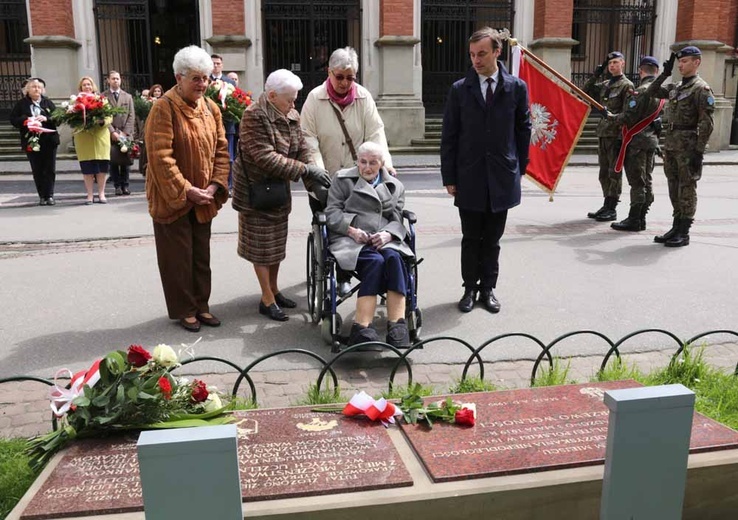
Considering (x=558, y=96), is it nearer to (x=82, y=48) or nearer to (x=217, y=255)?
(x=217, y=255)

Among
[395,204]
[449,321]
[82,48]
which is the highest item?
[82,48]

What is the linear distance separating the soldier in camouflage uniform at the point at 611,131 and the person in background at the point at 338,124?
4.68 m

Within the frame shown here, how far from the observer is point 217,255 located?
26.7ft

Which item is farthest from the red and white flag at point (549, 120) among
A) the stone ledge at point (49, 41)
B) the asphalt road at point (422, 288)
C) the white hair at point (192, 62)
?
the stone ledge at point (49, 41)

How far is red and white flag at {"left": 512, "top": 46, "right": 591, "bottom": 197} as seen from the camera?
27.7 ft

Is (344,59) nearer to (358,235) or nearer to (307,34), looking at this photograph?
(358,235)

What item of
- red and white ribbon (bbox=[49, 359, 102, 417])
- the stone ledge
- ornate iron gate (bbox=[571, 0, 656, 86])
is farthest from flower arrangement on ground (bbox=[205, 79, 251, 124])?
ornate iron gate (bbox=[571, 0, 656, 86])

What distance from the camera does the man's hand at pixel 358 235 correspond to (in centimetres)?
527

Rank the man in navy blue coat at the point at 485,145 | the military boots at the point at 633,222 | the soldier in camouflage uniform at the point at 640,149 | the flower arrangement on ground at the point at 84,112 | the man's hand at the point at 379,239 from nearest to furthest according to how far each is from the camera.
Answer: the man's hand at the point at 379,239 < the man in navy blue coat at the point at 485,145 < the soldier in camouflage uniform at the point at 640,149 < the military boots at the point at 633,222 < the flower arrangement on ground at the point at 84,112

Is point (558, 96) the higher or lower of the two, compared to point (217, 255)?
higher

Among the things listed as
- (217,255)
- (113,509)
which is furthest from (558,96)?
(113,509)

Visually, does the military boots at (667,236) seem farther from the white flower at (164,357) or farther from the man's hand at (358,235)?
the white flower at (164,357)

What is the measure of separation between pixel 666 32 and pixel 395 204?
19.2 metres

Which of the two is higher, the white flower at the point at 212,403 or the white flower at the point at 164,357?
the white flower at the point at 164,357
